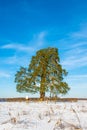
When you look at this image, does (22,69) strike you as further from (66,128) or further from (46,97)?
(66,128)

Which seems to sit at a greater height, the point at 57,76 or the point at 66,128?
the point at 57,76

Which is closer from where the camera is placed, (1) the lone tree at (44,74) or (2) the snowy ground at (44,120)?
(2) the snowy ground at (44,120)

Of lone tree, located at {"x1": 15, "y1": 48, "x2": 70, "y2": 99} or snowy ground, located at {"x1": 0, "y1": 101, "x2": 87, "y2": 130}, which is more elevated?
lone tree, located at {"x1": 15, "y1": 48, "x2": 70, "y2": 99}

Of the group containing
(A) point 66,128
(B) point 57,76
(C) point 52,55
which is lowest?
(A) point 66,128

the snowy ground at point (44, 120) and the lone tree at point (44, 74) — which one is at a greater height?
the lone tree at point (44, 74)

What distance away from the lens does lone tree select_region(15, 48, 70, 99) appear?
45562mm

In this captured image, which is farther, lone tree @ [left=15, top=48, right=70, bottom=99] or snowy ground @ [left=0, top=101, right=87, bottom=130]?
lone tree @ [left=15, top=48, right=70, bottom=99]

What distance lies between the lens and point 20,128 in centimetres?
563

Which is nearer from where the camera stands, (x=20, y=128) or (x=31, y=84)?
(x=20, y=128)

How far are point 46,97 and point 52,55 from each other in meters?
6.48

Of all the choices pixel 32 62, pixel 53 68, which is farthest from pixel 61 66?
pixel 32 62

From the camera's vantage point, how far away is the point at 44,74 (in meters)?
46.1

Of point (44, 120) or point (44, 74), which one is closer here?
point (44, 120)

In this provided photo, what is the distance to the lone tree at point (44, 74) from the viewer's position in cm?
4556
